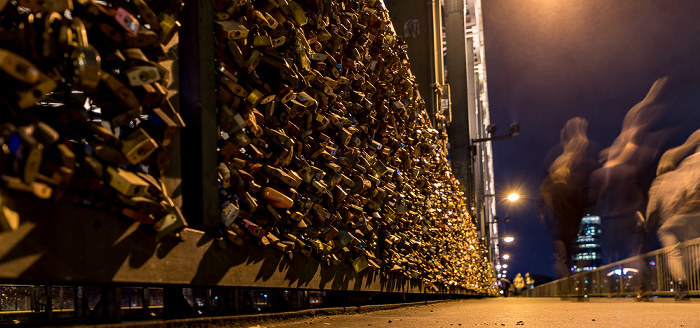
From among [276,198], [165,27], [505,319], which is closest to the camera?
[165,27]

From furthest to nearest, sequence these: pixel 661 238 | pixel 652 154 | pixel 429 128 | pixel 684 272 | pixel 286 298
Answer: pixel 684 272, pixel 429 128, pixel 661 238, pixel 652 154, pixel 286 298

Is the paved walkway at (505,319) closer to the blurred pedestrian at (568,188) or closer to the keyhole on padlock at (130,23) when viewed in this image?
the keyhole on padlock at (130,23)

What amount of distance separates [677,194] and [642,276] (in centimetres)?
390

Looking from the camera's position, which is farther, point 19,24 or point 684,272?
point 684,272

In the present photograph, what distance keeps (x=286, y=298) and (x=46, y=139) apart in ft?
7.33

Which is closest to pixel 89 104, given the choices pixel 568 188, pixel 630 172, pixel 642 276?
pixel 630 172

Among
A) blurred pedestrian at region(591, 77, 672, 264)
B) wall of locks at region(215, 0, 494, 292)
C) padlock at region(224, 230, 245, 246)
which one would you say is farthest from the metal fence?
padlock at region(224, 230, 245, 246)

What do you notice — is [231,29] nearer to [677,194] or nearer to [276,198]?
[276,198]


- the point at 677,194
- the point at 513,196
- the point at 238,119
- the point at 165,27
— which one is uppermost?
the point at 513,196

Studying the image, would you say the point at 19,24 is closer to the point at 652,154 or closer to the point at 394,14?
the point at 652,154

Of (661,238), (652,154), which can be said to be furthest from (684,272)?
(652,154)

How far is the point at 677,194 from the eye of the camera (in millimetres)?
6492

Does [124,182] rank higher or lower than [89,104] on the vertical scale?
lower

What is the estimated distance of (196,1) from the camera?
7.18ft
